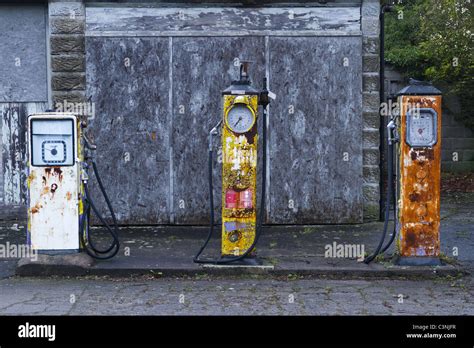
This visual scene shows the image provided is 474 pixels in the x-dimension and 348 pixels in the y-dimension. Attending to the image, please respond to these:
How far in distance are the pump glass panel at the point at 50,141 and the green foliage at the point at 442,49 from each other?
953cm

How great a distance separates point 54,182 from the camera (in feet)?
24.8

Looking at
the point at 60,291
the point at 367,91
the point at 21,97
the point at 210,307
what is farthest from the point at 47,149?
the point at 367,91

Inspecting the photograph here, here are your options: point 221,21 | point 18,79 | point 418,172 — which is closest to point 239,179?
point 418,172

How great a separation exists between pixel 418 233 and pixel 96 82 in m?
4.80

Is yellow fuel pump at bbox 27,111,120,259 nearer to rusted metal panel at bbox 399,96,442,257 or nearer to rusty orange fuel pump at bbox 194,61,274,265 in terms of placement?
rusty orange fuel pump at bbox 194,61,274,265

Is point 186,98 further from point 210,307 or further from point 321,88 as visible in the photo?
point 210,307

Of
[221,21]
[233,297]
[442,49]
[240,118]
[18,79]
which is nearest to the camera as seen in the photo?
[233,297]

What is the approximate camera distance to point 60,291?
6859 millimetres

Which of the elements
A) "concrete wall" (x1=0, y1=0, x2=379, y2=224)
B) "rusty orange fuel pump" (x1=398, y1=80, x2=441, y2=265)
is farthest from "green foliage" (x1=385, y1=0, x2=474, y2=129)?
"rusty orange fuel pump" (x1=398, y1=80, x2=441, y2=265)

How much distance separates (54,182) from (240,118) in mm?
1952

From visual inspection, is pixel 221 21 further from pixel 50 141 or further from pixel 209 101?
pixel 50 141

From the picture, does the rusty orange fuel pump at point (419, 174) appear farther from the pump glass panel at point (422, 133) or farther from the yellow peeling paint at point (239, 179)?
the yellow peeling paint at point (239, 179)

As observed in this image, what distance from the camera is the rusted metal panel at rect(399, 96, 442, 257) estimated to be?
7543 mm
